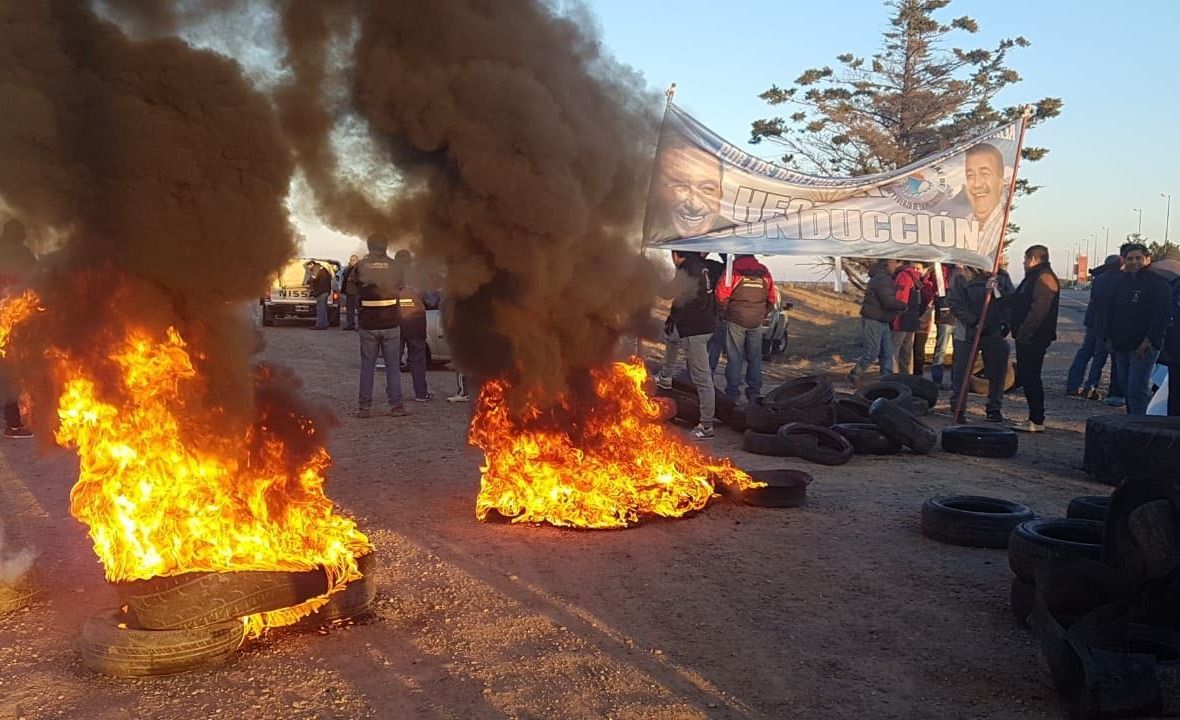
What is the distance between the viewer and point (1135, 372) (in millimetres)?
11398

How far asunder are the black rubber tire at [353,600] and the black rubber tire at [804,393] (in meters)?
6.21

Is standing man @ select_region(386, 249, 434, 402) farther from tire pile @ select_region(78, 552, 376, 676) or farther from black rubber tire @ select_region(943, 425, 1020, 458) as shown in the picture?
tire pile @ select_region(78, 552, 376, 676)

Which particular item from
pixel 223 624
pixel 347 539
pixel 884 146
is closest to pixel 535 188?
pixel 347 539

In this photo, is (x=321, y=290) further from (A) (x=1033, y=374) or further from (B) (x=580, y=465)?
(B) (x=580, y=465)

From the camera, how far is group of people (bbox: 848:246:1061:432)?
1130 centimetres

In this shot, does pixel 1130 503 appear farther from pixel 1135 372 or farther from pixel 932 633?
pixel 1135 372

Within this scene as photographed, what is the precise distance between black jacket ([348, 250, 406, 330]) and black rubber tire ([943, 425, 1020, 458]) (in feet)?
22.5

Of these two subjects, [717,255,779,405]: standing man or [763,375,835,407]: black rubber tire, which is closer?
[763,375,835,407]: black rubber tire

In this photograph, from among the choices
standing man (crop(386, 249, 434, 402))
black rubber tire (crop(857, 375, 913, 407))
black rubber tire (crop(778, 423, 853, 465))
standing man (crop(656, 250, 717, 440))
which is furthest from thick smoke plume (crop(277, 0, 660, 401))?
standing man (crop(386, 249, 434, 402))

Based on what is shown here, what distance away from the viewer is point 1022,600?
4.88m

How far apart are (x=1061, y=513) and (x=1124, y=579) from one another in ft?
11.2

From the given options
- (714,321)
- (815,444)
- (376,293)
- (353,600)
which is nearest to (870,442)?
(815,444)

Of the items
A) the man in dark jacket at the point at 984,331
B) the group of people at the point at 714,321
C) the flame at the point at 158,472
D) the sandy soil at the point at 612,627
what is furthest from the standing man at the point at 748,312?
the flame at the point at 158,472

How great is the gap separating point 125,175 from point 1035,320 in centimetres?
1059
